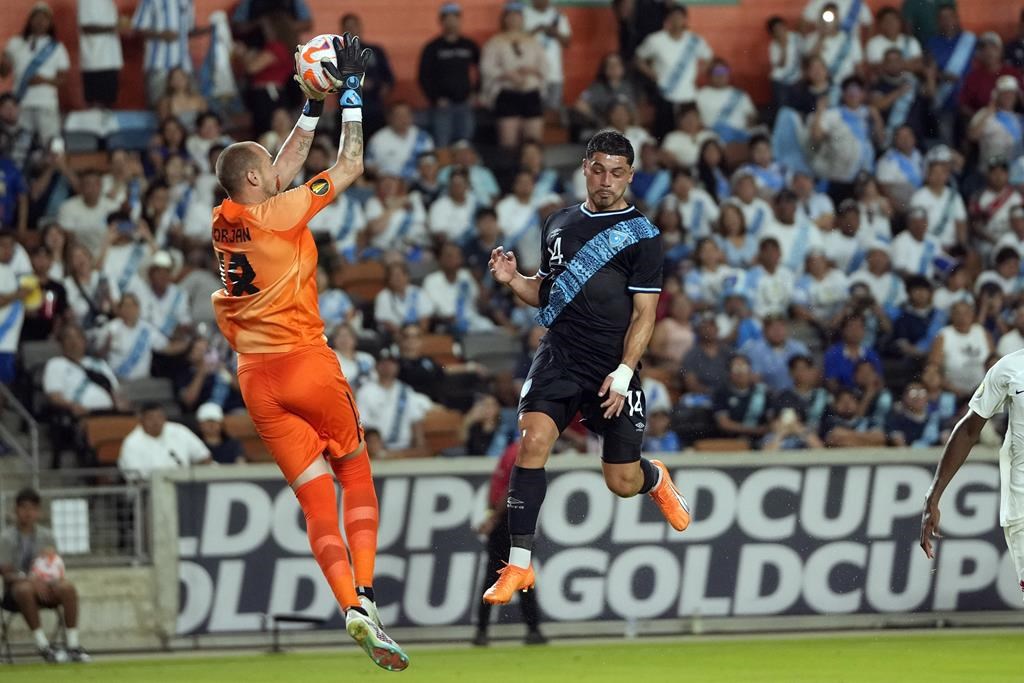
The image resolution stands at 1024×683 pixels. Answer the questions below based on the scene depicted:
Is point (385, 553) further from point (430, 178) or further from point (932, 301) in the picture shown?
point (932, 301)

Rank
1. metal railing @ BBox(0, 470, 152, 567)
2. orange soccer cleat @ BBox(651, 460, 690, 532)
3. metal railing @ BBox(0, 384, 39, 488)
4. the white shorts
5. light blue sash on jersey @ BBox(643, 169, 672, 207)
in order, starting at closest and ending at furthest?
the white shorts
orange soccer cleat @ BBox(651, 460, 690, 532)
metal railing @ BBox(0, 470, 152, 567)
metal railing @ BBox(0, 384, 39, 488)
light blue sash on jersey @ BBox(643, 169, 672, 207)

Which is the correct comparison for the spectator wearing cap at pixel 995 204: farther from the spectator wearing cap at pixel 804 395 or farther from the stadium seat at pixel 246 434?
the stadium seat at pixel 246 434

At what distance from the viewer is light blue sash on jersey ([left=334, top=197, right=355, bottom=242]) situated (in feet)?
62.7

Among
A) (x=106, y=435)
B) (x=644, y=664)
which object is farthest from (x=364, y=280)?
(x=644, y=664)

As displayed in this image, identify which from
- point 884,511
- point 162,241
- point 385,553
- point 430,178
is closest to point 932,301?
point 884,511

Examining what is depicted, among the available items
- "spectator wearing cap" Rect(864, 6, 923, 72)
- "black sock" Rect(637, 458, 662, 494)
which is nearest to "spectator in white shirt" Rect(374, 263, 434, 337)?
"spectator wearing cap" Rect(864, 6, 923, 72)

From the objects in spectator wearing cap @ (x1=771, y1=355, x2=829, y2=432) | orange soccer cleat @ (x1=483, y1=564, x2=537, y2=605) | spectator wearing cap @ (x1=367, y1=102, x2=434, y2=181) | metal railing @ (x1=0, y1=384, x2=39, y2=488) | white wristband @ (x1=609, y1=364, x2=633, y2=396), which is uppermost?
spectator wearing cap @ (x1=367, y1=102, x2=434, y2=181)

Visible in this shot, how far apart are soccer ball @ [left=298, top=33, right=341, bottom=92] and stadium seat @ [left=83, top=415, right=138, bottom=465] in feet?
25.0

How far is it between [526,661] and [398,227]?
6.99 metres

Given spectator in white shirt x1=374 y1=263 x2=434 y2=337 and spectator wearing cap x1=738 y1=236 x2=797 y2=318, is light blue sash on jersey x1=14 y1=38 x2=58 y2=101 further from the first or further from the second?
spectator wearing cap x1=738 y1=236 x2=797 y2=318

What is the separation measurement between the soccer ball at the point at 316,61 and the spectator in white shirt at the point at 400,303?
830 cm

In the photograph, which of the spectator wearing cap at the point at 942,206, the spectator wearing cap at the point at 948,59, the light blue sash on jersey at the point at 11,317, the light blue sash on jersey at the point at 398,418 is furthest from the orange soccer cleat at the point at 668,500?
the spectator wearing cap at the point at 948,59

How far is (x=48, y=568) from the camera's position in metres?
15.1

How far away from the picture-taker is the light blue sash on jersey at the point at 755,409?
679 inches
